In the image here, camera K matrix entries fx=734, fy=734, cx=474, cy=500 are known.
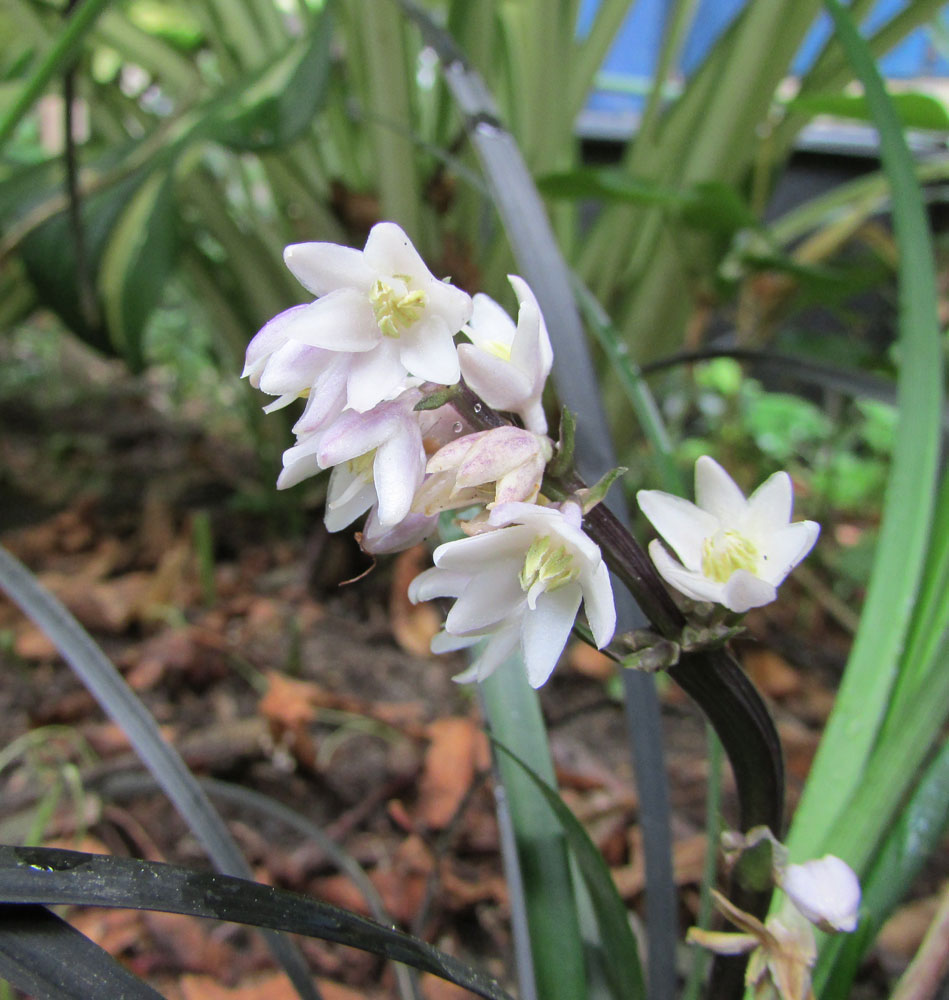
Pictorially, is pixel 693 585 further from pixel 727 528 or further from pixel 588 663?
pixel 588 663

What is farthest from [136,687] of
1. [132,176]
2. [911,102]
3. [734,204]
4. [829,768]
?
[911,102]

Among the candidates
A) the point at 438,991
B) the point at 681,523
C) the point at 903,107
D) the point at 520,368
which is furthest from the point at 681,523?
the point at 903,107

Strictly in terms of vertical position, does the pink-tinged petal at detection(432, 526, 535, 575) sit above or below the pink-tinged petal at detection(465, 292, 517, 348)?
below

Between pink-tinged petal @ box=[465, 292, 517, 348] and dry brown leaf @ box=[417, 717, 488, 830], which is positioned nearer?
pink-tinged petal @ box=[465, 292, 517, 348]

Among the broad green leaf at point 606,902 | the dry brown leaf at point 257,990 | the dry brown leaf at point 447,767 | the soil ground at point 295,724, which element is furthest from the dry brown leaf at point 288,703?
the broad green leaf at point 606,902

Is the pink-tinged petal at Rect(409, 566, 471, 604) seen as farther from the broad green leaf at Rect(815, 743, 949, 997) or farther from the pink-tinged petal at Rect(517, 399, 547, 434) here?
the broad green leaf at Rect(815, 743, 949, 997)

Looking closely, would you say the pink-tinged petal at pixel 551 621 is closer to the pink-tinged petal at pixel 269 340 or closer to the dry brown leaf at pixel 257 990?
the pink-tinged petal at pixel 269 340

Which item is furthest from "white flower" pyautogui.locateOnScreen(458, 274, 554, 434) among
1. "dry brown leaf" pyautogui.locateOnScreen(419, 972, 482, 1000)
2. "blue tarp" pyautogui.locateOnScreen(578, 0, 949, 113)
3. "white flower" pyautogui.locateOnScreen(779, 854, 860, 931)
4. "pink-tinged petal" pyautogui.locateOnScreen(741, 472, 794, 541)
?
"blue tarp" pyautogui.locateOnScreen(578, 0, 949, 113)
